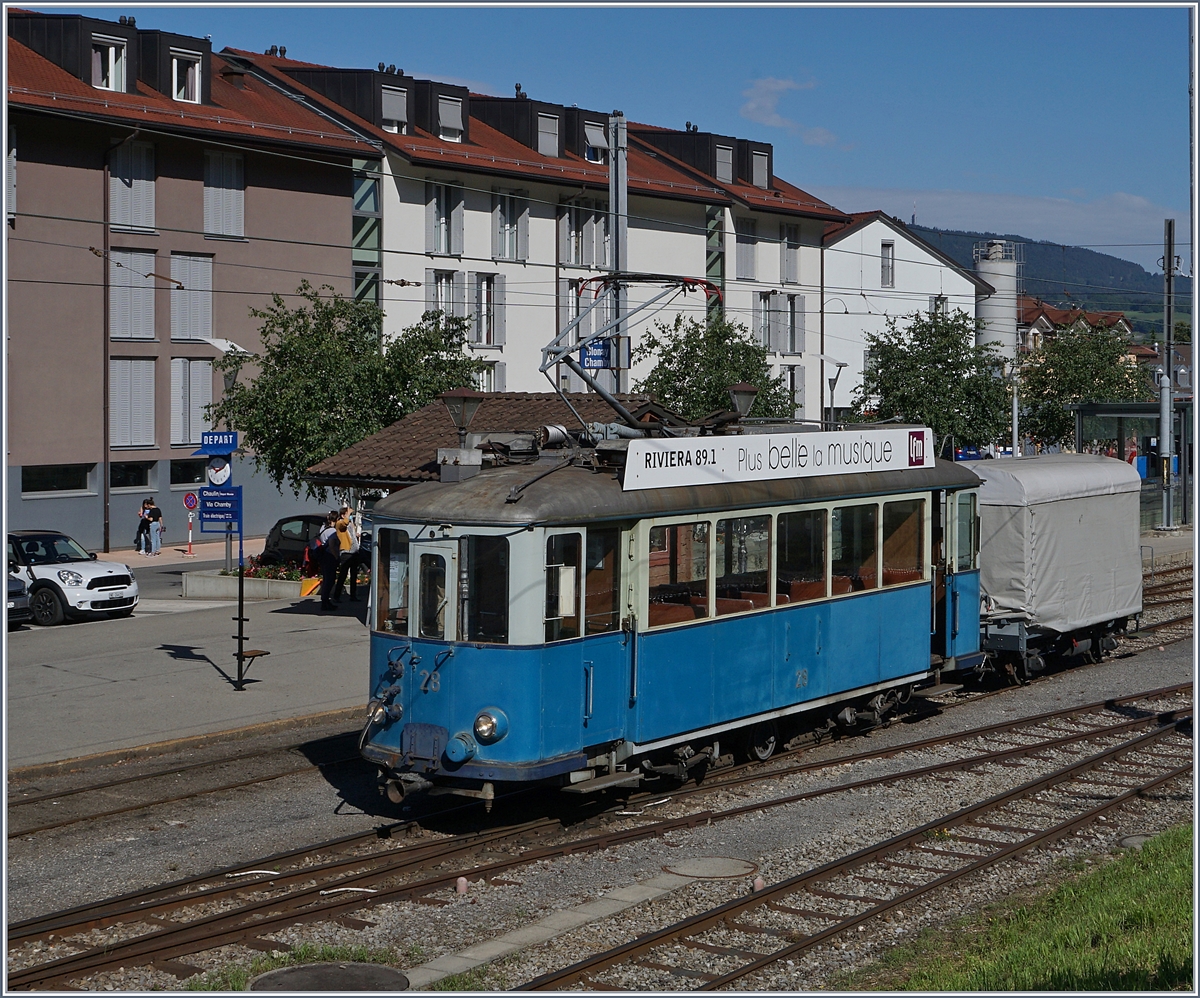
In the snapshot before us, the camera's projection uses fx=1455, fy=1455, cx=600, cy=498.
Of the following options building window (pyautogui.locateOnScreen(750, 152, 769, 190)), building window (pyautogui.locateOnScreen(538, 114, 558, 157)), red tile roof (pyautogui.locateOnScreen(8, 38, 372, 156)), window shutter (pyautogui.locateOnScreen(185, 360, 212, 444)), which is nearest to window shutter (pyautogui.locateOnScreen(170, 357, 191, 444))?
window shutter (pyautogui.locateOnScreen(185, 360, 212, 444))

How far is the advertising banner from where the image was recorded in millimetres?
12016

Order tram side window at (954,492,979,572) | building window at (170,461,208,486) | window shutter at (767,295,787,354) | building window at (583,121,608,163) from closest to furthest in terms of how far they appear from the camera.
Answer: tram side window at (954,492,979,572), building window at (170,461,208,486), building window at (583,121,608,163), window shutter at (767,295,787,354)

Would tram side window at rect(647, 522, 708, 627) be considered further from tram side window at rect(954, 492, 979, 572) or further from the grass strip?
tram side window at rect(954, 492, 979, 572)

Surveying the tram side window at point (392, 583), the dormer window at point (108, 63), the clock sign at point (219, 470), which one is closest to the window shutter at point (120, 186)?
the dormer window at point (108, 63)

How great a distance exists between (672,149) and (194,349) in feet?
83.0

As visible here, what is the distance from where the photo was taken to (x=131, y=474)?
4100 cm

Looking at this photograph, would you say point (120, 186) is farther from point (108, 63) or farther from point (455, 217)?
point (455, 217)

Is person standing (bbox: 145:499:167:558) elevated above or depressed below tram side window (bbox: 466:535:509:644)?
below

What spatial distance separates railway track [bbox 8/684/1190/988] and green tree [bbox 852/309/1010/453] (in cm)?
3054

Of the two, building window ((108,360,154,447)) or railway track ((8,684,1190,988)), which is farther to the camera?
building window ((108,360,154,447))

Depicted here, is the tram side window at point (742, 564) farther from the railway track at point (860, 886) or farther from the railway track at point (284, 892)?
the railway track at point (860, 886)

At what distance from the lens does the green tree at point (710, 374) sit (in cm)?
3381

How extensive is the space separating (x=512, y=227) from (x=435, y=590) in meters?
38.6

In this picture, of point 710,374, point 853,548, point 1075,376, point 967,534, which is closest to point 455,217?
point 710,374
